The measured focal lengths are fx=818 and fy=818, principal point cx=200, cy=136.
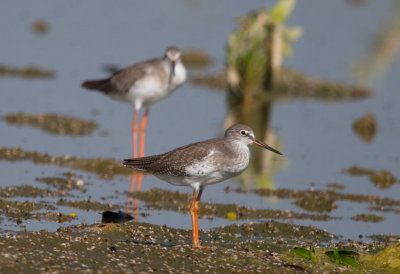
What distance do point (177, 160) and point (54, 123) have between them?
41.1ft

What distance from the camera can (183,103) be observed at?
34312mm

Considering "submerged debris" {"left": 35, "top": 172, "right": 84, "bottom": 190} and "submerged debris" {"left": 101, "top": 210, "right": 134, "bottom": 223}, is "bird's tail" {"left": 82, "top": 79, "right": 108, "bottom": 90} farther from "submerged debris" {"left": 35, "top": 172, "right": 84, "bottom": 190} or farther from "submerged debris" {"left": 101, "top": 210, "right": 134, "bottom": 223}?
"submerged debris" {"left": 101, "top": 210, "right": 134, "bottom": 223}

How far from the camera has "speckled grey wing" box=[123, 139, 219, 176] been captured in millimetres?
15512

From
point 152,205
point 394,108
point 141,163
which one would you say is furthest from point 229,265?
point 394,108

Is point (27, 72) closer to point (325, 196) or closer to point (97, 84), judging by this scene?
point (97, 84)

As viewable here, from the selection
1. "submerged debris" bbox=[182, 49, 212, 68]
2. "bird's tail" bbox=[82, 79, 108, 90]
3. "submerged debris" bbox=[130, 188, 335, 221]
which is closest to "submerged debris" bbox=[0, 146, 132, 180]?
"submerged debris" bbox=[130, 188, 335, 221]

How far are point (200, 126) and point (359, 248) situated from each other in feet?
43.4

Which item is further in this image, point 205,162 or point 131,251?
point 205,162

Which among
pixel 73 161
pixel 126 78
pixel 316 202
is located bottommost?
pixel 316 202

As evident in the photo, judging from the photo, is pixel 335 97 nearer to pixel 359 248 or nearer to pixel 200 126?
pixel 200 126

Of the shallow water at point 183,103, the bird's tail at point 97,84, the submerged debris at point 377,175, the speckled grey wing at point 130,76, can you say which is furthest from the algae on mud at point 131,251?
the bird's tail at point 97,84

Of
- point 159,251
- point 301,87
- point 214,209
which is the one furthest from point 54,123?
point 301,87

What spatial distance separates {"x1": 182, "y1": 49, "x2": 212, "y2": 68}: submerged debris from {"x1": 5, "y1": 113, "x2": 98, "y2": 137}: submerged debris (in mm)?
14464

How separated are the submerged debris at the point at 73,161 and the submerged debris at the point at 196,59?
19.1 meters
